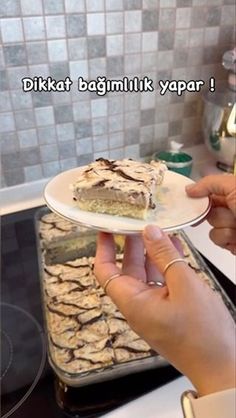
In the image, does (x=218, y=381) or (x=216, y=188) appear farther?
(x=216, y=188)

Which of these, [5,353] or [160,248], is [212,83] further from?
[5,353]

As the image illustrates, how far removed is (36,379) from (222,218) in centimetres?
34

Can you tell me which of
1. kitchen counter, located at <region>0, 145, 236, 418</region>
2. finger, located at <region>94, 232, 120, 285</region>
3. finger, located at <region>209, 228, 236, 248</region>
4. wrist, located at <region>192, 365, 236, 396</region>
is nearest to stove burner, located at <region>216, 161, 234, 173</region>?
kitchen counter, located at <region>0, 145, 236, 418</region>

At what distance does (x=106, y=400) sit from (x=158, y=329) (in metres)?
0.15

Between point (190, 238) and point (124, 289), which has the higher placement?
point (124, 289)

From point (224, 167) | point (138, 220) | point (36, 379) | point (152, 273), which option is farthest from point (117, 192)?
point (224, 167)

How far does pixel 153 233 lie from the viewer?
0.43m

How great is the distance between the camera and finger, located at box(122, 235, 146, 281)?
547mm

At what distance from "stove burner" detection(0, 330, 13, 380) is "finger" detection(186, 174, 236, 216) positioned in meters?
0.33

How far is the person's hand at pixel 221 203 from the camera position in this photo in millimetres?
519

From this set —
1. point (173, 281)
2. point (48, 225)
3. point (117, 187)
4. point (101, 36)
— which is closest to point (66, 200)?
point (117, 187)

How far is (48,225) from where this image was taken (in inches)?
31.6

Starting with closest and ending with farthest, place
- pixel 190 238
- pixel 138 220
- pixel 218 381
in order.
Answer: pixel 218 381 → pixel 138 220 → pixel 190 238

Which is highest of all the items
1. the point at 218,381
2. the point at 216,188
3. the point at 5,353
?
the point at 216,188
